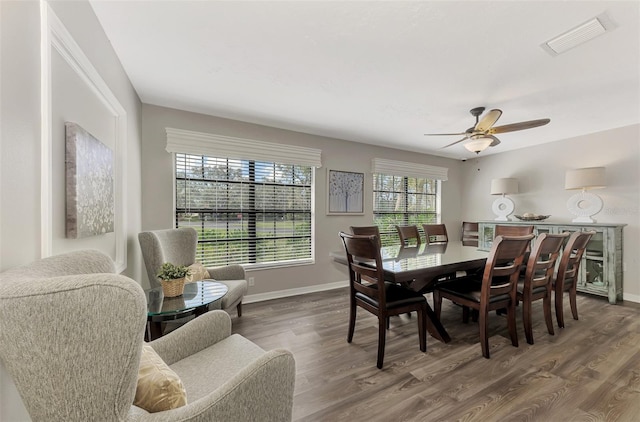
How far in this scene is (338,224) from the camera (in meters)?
4.20

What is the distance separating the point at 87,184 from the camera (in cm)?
143

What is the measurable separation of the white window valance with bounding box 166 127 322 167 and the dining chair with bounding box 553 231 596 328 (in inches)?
115

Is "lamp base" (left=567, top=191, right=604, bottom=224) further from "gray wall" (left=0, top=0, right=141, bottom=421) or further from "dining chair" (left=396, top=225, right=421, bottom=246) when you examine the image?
"gray wall" (left=0, top=0, right=141, bottom=421)

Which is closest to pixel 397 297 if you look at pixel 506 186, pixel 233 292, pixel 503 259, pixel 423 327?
pixel 423 327

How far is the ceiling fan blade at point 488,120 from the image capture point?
7.96 feet

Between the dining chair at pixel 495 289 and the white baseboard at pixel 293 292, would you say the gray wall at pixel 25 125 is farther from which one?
the dining chair at pixel 495 289

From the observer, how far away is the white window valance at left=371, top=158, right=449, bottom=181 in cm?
452

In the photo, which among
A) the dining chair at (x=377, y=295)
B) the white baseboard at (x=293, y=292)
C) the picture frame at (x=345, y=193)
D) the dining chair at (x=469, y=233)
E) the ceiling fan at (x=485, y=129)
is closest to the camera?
the dining chair at (x=377, y=295)

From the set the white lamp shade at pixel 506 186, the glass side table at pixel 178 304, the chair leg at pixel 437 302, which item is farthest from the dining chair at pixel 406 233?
the glass side table at pixel 178 304

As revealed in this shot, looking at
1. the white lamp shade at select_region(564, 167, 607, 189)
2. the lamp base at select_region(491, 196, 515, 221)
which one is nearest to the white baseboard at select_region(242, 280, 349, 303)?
the lamp base at select_region(491, 196, 515, 221)

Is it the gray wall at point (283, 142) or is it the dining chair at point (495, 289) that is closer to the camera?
the dining chair at point (495, 289)

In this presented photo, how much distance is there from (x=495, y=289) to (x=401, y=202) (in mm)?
2919

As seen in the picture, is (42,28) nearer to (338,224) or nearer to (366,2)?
(366,2)

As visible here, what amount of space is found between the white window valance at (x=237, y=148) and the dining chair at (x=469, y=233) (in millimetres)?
3257
